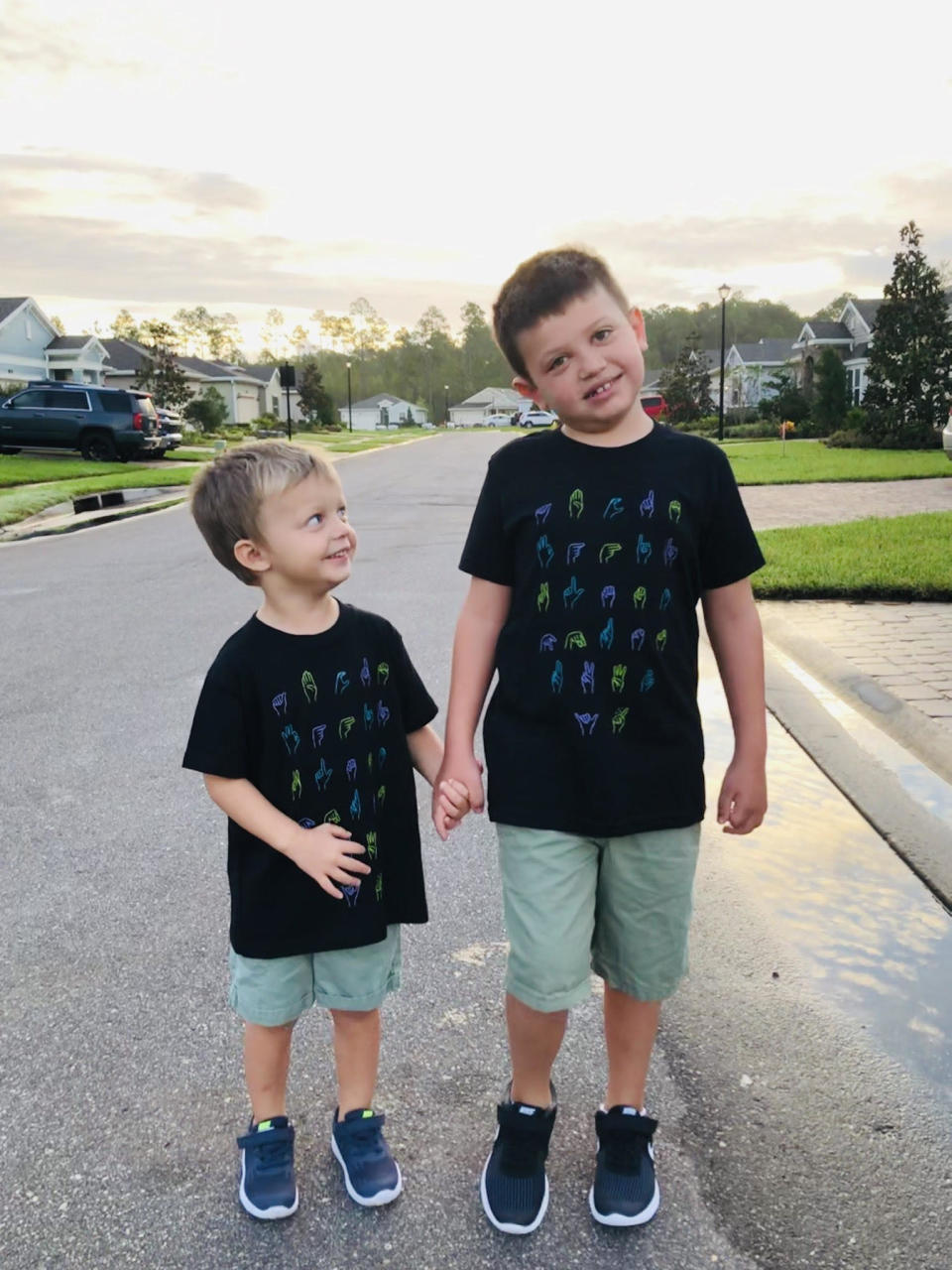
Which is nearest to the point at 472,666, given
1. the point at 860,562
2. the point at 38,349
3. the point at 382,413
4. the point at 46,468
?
the point at 860,562

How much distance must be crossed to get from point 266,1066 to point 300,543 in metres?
1.04

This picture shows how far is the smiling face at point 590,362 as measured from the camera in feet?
6.56

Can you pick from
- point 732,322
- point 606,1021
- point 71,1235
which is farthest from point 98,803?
point 732,322

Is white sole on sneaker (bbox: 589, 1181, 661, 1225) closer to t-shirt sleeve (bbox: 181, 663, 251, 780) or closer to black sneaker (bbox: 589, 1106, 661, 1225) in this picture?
black sneaker (bbox: 589, 1106, 661, 1225)

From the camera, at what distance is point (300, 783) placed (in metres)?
2.04

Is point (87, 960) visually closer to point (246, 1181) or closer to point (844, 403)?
point (246, 1181)

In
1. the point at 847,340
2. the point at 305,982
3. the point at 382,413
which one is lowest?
the point at 382,413

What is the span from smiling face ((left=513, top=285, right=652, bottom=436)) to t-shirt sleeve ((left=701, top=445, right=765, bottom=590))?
18 cm

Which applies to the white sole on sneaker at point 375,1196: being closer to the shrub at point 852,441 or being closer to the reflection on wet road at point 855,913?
the reflection on wet road at point 855,913

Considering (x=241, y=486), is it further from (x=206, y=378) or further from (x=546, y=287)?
(x=206, y=378)

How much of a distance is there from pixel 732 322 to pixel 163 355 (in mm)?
78042

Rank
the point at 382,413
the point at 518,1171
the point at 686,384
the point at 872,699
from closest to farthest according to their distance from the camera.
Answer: the point at 518,1171
the point at 872,699
the point at 686,384
the point at 382,413

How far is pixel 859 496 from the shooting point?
53.9 feet

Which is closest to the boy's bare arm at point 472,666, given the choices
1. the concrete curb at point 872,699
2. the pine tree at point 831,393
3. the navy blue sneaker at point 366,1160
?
the navy blue sneaker at point 366,1160
